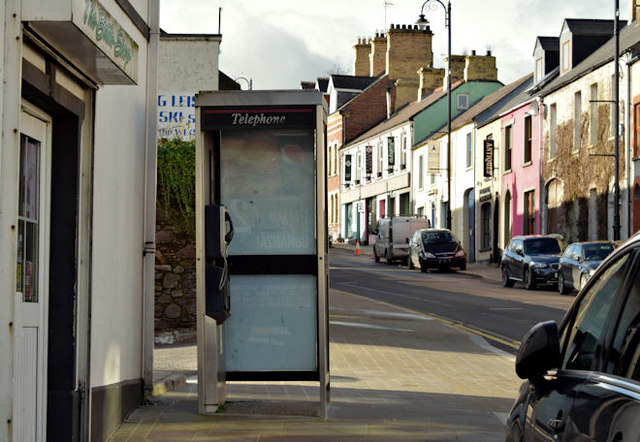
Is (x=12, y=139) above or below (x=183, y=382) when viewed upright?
above

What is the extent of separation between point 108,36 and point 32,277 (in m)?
1.46

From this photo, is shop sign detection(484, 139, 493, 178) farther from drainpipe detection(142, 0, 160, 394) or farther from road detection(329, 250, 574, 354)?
drainpipe detection(142, 0, 160, 394)

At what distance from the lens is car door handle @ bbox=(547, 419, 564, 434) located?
3.70 metres

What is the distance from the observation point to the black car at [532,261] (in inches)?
1193

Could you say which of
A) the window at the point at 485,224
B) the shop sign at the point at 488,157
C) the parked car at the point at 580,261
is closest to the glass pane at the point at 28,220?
the parked car at the point at 580,261

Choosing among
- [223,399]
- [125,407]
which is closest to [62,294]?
[125,407]

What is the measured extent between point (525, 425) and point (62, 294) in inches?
128

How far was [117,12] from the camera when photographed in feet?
25.8

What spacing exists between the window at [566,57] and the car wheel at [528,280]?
12.2 meters

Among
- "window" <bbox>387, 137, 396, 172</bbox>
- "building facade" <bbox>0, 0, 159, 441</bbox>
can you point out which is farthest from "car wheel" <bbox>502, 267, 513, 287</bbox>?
"window" <bbox>387, 137, 396, 172</bbox>

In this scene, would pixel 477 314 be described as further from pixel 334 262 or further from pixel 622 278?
pixel 334 262

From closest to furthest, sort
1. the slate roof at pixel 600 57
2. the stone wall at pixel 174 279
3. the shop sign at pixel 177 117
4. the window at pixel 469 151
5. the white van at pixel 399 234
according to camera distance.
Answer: the stone wall at pixel 174 279, the shop sign at pixel 177 117, the slate roof at pixel 600 57, the white van at pixel 399 234, the window at pixel 469 151

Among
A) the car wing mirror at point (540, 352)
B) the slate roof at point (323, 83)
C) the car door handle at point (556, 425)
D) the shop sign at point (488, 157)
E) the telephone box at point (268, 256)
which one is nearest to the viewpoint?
the car door handle at point (556, 425)

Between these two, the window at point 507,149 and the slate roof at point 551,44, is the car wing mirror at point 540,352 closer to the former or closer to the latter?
the slate roof at point 551,44
